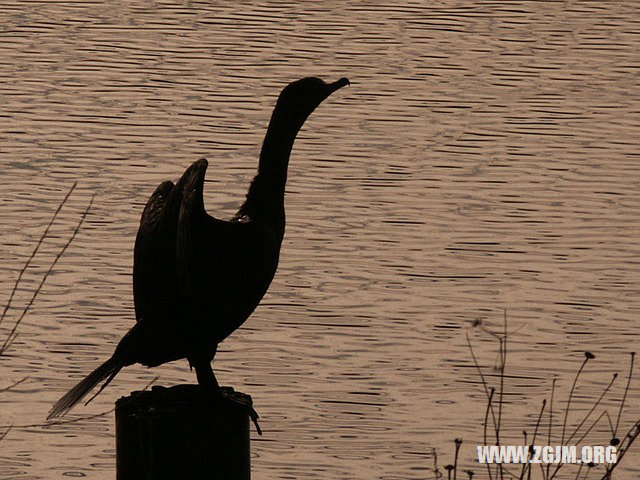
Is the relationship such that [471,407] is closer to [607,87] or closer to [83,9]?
[607,87]

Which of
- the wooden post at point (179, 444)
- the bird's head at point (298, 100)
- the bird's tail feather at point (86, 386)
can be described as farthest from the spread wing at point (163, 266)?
the bird's head at point (298, 100)

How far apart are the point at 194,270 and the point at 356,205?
642 centimetres

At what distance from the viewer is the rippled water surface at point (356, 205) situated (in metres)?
7.90

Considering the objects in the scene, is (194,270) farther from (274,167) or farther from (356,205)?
(356,205)

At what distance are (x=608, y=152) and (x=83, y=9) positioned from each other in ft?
26.4

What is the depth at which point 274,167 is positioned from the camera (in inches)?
215

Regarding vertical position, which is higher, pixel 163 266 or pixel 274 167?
pixel 274 167

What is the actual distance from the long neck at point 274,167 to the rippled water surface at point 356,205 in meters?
1.96

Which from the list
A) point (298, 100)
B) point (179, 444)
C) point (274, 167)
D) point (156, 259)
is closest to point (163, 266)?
point (156, 259)

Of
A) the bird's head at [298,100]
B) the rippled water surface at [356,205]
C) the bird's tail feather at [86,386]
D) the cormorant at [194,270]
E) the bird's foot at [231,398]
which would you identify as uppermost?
the bird's head at [298,100]

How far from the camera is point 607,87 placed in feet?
49.3

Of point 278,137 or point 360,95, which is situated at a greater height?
point 278,137

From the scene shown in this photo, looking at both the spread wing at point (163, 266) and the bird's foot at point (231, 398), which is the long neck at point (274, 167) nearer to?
the spread wing at point (163, 266)

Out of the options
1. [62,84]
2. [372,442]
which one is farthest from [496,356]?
[62,84]
